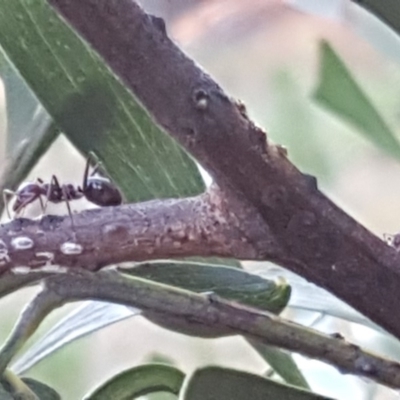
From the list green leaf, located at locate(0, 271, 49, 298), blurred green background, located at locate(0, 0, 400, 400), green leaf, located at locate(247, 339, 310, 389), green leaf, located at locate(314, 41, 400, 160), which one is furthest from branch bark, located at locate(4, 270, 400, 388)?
blurred green background, located at locate(0, 0, 400, 400)

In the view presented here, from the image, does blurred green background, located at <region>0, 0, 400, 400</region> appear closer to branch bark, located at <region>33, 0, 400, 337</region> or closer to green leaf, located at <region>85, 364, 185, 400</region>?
green leaf, located at <region>85, 364, 185, 400</region>

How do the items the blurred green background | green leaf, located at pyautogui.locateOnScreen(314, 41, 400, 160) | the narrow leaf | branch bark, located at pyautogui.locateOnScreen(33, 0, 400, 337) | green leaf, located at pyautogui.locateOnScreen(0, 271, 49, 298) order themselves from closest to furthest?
branch bark, located at pyautogui.locateOnScreen(33, 0, 400, 337)
green leaf, located at pyautogui.locateOnScreen(0, 271, 49, 298)
the narrow leaf
green leaf, located at pyautogui.locateOnScreen(314, 41, 400, 160)
the blurred green background

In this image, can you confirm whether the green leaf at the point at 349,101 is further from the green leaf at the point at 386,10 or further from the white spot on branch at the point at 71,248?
the white spot on branch at the point at 71,248

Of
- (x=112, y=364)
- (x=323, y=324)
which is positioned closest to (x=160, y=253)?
(x=323, y=324)

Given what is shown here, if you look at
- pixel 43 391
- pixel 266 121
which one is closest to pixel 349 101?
pixel 43 391

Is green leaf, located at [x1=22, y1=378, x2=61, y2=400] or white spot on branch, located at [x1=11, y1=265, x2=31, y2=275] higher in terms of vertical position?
white spot on branch, located at [x1=11, y1=265, x2=31, y2=275]

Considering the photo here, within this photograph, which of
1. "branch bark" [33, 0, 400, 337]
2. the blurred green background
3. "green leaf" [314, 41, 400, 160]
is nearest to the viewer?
"branch bark" [33, 0, 400, 337]

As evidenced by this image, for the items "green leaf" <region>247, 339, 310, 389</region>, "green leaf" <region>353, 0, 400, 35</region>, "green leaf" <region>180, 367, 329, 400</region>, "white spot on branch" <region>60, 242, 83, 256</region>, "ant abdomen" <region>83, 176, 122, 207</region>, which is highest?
"green leaf" <region>353, 0, 400, 35</region>
